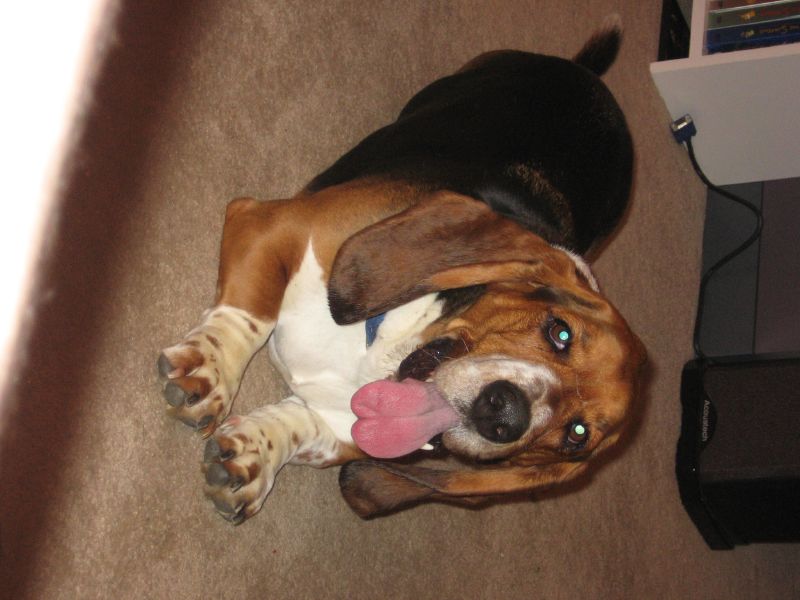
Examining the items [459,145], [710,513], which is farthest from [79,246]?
[710,513]

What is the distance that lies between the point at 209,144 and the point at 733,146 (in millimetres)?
3472

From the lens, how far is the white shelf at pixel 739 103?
15.1ft

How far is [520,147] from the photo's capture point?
3027mm

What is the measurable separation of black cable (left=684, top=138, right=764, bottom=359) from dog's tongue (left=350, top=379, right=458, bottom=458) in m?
2.98

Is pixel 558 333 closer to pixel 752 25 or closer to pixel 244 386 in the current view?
pixel 244 386

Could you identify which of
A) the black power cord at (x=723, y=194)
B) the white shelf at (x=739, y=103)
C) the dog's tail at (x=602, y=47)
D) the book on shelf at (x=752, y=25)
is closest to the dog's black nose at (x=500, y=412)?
the dog's tail at (x=602, y=47)

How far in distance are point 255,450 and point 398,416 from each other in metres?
0.47

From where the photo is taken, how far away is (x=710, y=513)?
4.43 metres

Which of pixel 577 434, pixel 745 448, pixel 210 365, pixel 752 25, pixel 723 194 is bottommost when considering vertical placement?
pixel 745 448

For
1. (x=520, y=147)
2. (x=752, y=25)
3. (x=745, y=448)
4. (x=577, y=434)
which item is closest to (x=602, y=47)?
(x=752, y=25)

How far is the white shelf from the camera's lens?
4594 millimetres

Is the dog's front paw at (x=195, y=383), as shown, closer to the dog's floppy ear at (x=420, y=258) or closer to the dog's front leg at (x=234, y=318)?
the dog's front leg at (x=234, y=318)

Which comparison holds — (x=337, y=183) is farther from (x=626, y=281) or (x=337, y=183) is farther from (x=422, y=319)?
(x=626, y=281)

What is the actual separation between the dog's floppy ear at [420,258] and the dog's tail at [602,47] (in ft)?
6.87
